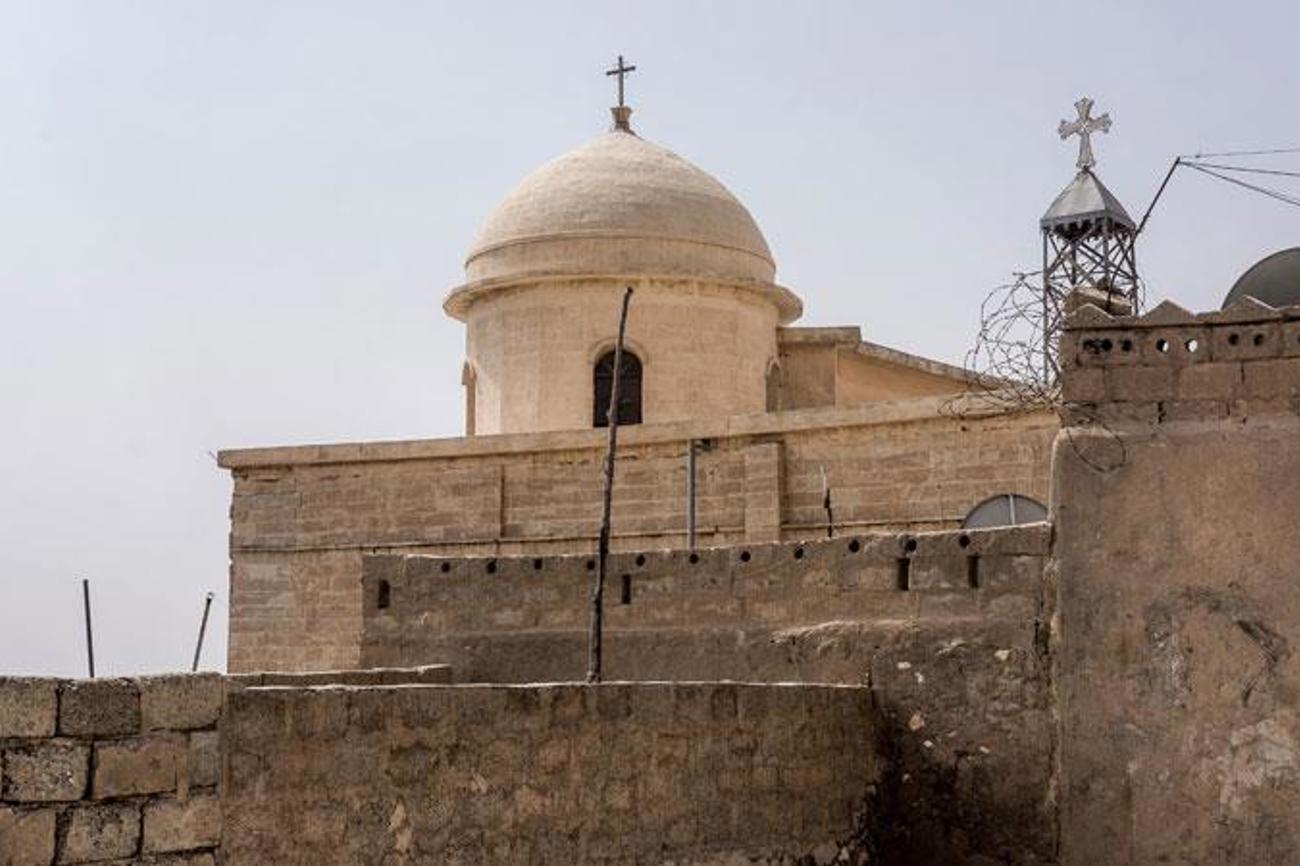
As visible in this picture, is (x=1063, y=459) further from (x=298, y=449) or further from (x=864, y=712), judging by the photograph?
(x=298, y=449)

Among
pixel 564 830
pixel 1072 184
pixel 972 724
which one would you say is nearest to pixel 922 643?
pixel 972 724

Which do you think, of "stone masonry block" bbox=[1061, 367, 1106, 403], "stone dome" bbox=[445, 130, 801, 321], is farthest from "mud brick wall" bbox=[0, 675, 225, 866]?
"stone dome" bbox=[445, 130, 801, 321]

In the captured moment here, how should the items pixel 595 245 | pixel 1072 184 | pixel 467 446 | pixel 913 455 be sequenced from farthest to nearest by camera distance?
pixel 1072 184 → pixel 595 245 → pixel 467 446 → pixel 913 455

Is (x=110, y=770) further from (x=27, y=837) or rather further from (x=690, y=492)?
(x=690, y=492)

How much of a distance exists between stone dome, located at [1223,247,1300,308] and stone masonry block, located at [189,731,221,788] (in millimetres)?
7378

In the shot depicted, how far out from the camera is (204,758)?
665cm

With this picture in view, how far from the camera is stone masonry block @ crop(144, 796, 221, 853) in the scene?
648 centimetres

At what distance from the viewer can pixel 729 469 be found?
2023 cm

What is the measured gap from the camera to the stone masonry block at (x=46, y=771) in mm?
6109

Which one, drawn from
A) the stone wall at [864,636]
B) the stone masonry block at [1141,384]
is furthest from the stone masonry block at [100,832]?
the stone masonry block at [1141,384]

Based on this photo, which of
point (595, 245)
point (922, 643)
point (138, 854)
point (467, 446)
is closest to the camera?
point (138, 854)

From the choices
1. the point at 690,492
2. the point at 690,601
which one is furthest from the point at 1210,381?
the point at 690,492

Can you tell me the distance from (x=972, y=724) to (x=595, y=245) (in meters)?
13.4

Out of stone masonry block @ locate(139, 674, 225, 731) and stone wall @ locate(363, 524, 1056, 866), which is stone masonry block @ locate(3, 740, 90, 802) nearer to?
stone masonry block @ locate(139, 674, 225, 731)
